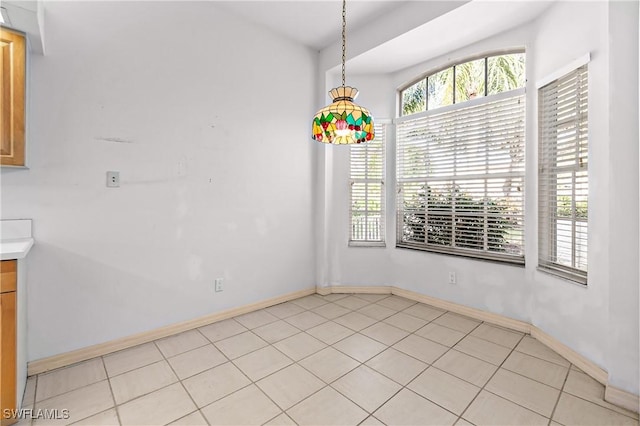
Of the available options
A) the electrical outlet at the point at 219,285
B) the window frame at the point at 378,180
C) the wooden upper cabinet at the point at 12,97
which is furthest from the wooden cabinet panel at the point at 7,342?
the window frame at the point at 378,180

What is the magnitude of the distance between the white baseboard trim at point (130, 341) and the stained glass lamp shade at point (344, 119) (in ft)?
6.81

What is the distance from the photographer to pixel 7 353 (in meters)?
1.51

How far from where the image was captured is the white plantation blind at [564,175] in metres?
2.19

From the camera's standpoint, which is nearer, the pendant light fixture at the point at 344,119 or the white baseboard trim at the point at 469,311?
the pendant light fixture at the point at 344,119

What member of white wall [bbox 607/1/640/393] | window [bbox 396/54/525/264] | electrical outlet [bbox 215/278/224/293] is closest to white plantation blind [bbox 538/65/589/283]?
window [bbox 396/54/525/264]

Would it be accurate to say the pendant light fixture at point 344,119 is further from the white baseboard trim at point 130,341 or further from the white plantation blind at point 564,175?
the white baseboard trim at point 130,341

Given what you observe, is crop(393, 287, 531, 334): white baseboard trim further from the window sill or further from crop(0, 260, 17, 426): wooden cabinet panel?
A: crop(0, 260, 17, 426): wooden cabinet panel

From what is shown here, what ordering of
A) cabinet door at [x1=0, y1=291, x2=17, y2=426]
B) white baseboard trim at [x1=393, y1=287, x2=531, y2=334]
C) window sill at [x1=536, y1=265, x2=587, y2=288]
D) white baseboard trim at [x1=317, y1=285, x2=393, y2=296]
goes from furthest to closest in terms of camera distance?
white baseboard trim at [x1=317, y1=285, x2=393, y2=296], white baseboard trim at [x1=393, y1=287, x2=531, y2=334], window sill at [x1=536, y1=265, x2=587, y2=288], cabinet door at [x1=0, y1=291, x2=17, y2=426]

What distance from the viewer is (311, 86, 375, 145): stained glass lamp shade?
1.69 meters

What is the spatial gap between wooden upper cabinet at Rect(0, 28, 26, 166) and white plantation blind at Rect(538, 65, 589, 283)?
3741 mm

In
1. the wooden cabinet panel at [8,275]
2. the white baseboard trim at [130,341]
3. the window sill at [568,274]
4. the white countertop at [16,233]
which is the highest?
the white countertop at [16,233]

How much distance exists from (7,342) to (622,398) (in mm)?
3378

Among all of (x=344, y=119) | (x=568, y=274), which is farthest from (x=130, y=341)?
(x=568, y=274)

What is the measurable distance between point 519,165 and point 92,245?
3677 mm
